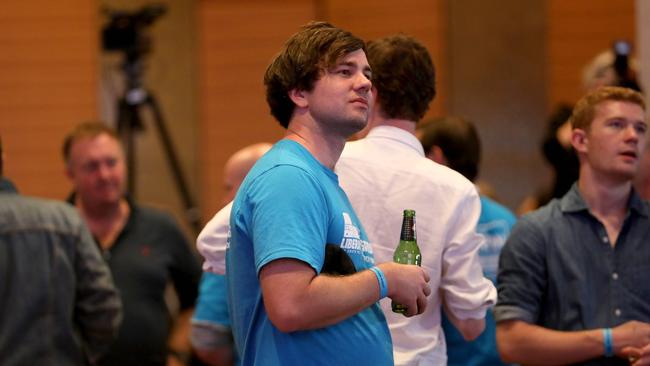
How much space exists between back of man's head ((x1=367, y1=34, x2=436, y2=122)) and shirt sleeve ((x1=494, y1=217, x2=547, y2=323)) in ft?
2.06

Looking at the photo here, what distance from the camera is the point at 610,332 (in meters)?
3.15

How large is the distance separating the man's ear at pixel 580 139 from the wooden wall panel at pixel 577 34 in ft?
11.6

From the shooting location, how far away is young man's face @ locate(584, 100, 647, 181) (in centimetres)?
329

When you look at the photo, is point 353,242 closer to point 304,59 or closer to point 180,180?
point 304,59

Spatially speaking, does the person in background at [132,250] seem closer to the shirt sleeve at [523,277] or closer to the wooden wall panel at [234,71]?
the shirt sleeve at [523,277]

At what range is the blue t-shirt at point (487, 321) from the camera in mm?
3408

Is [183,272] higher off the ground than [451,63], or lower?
lower

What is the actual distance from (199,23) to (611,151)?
4.55 metres

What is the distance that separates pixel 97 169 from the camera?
15.6 ft

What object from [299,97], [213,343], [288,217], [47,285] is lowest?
[213,343]

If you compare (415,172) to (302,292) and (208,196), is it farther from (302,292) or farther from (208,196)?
(208,196)

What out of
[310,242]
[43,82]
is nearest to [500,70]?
[43,82]

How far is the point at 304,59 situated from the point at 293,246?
18.8 inches

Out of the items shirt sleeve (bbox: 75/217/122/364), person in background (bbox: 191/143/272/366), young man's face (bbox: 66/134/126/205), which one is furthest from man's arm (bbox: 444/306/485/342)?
young man's face (bbox: 66/134/126/205)
